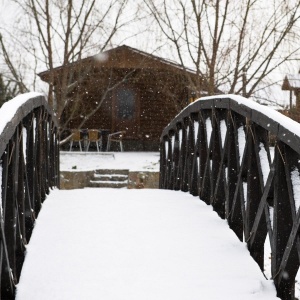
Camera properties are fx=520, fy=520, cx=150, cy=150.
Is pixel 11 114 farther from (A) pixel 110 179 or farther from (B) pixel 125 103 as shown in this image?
(B) pixel 125 103

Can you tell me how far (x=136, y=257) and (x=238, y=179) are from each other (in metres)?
0.91

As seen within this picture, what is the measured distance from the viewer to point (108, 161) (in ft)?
52.4

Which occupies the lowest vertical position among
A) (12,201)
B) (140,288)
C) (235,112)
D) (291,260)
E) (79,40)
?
(140,288)

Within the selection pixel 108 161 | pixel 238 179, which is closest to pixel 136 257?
pixel 238 179

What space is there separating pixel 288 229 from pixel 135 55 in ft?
53.2

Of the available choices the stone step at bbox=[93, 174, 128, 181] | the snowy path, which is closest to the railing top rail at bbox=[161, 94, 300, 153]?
the snowy path

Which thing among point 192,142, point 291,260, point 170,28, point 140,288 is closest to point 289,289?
point 291,260

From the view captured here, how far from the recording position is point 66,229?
385 centimetres

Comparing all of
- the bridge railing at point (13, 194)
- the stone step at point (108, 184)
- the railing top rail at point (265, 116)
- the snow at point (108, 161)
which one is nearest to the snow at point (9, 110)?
the bridge railing at point (13, 194)

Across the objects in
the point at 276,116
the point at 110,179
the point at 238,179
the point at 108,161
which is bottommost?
the point at 110,179

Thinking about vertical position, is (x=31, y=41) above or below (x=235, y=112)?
above

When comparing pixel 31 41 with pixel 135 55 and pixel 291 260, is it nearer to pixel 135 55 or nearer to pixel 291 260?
pixel 135 55

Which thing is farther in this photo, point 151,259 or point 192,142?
point 192,142

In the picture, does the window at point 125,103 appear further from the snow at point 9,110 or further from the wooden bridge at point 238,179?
the snow at point 9,110
